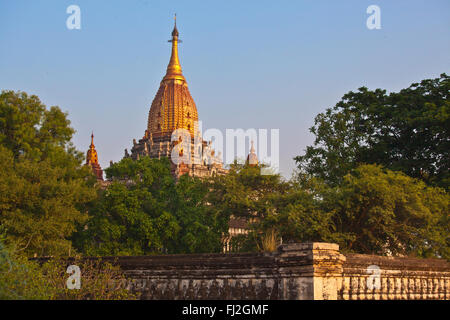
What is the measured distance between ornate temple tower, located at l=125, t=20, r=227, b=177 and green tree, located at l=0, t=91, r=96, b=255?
51687 mm

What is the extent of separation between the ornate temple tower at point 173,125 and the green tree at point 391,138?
54.0 m

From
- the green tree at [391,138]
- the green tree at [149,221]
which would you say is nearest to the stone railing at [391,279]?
the green tree at [391,138]

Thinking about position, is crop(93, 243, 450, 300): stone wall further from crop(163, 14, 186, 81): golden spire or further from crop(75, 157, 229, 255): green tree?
crop(163, 14, 186, 81): golden spire

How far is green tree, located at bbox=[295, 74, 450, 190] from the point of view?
28703 mm

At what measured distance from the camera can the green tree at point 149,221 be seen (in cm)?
3541

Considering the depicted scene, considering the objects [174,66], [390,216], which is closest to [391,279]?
[390,216]

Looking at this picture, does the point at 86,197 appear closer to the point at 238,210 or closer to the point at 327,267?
the point at 238,210

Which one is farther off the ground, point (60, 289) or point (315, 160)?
point (315, 160)

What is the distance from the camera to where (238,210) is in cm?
2806

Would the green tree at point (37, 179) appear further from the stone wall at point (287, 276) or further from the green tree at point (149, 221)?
the stone wall at point (287, 276)

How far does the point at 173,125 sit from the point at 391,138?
6309cm

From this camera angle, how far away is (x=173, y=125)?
91500 mm
